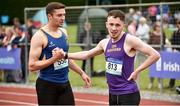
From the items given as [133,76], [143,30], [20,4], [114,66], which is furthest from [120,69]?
[20,4]

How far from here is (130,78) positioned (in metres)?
6.16

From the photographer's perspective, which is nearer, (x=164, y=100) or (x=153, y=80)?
(x=164, y=100)

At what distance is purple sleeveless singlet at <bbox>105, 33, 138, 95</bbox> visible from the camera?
20.4 feet

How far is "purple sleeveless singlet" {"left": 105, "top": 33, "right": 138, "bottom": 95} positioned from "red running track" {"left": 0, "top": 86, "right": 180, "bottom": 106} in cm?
571

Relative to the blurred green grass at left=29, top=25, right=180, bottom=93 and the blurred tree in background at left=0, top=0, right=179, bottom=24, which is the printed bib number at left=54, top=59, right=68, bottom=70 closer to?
the blurred green grass at left=29, top=25, right=180, bottom=93

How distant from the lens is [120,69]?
20.4 feet

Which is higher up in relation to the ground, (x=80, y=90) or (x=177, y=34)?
(x=177, y=34)

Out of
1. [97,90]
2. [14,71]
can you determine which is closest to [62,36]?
[97,90]

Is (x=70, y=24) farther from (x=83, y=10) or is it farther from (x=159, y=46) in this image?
(x=159, y=46)

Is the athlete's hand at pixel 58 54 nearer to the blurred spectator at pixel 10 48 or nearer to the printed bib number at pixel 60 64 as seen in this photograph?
the printed bib number at pixel 60 64

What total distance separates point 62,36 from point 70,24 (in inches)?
394

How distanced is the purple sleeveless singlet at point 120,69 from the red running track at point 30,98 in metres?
5.71

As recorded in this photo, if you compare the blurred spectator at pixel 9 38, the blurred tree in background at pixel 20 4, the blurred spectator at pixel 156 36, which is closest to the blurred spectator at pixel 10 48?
the blurred spectator at pixel 9 38

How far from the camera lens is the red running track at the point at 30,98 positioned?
1222 cm
